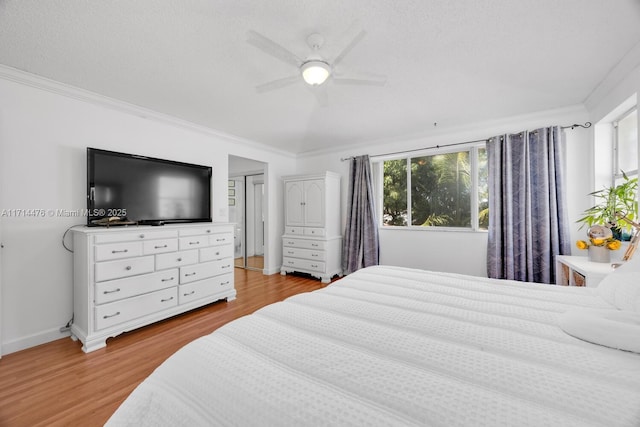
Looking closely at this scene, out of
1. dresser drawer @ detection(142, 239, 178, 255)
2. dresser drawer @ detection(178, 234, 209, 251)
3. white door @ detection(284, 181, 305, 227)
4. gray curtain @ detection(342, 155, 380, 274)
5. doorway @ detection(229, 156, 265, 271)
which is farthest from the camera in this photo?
doorway @ detection(229, 156, 265, 271)

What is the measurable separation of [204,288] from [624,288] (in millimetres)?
3440

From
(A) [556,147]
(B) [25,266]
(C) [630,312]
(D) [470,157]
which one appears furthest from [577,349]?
(B) [25,266]

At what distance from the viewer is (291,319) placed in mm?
1265

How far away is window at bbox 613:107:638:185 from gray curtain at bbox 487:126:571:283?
42cm

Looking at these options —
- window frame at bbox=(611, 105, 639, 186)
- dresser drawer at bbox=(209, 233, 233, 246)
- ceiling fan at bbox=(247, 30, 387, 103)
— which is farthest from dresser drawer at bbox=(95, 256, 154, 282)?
window frame at bbox=(611, 105, 639, 186)

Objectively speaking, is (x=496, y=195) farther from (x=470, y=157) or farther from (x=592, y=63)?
(x=592, y=63)

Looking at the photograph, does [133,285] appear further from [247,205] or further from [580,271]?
[580,271]

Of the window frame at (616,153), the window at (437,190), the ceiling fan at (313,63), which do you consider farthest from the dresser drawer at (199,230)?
the window frame at (616,153)

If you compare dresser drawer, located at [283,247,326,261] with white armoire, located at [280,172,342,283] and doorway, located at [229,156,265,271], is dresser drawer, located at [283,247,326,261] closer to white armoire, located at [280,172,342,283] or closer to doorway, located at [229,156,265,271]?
white armoire, located at [280,172,342,283]

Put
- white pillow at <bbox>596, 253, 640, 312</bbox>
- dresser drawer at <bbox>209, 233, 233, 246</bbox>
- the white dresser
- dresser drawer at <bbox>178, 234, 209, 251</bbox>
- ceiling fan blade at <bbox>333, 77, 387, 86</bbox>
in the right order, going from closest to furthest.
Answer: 1. white pillow at <bbox>596, 253, 640, 312</bbox>
2. ceiling fan blade at <bbox>333, 77, 387, 86</bbox>
3. the white dresser
4. dresser drawer at <bbox>178, 234, 209, 251</bbox>
5. dresser drawer at <bbox>209, 233, 233, 246</bbox>

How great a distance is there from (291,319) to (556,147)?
3.66m

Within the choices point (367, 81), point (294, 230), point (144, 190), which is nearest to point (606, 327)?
point (367, 81)

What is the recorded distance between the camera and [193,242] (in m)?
2.97

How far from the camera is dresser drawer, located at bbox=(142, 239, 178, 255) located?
8.37ft
